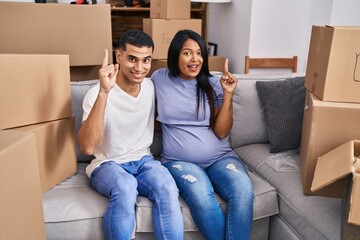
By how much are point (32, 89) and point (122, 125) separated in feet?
1.26

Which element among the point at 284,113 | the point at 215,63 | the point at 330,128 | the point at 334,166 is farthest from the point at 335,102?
the point at 215,63

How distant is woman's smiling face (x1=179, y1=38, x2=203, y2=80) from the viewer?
1.65 meters

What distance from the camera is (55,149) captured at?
1.53m

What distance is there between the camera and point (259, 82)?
77.2 inches

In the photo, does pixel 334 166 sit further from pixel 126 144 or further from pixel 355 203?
pixel 126 144

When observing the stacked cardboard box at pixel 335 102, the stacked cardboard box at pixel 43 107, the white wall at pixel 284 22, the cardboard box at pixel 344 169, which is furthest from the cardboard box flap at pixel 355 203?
the white wall at pixel 284 22

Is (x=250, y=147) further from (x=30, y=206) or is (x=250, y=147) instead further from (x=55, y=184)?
(x=30, y=206)

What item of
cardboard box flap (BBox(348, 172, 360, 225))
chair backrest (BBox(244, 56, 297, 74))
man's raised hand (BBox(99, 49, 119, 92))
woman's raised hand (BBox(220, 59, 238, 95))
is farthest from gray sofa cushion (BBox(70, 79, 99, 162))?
chair backrest (BBox(244, 56, 297, 74))

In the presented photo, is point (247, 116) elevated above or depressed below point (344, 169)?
below

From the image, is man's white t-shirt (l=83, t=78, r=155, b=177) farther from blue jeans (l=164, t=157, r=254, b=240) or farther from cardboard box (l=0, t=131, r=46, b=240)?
cardboard box (l=0, t=131, r=46, b=240)

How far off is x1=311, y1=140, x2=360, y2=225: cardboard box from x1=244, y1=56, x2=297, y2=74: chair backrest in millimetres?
1792

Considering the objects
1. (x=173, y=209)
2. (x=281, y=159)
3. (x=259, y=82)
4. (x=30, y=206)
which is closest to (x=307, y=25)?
(x=259, y=82)

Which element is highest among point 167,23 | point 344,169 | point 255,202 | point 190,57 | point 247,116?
A: point 167,23

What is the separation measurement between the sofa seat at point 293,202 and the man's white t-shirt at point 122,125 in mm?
587
